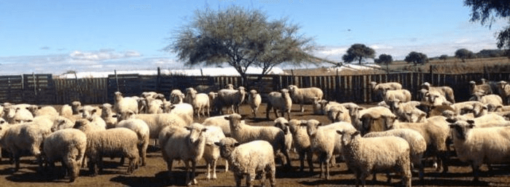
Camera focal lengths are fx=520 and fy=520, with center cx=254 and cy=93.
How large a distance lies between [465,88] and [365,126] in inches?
731

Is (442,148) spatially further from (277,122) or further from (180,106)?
(180,106)

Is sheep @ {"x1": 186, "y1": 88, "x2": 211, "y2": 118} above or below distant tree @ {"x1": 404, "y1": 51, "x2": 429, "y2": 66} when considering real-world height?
below

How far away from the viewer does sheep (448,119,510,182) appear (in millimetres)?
11445

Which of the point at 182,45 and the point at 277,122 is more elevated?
the point at 182,45

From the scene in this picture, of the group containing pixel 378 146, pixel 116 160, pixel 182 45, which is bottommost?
pixel 116 160

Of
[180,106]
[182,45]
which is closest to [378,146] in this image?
[180,106]

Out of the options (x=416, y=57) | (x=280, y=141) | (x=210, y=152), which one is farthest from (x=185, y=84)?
(x=416, y=57)

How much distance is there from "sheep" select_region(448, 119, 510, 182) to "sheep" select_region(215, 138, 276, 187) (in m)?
4.28

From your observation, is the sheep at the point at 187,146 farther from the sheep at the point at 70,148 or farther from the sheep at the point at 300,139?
the sheep at the point at 300,139

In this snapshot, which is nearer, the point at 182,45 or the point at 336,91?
the point at 336,91

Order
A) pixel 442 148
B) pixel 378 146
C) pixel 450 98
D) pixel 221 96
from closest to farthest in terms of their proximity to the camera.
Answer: pixel 378 146 → pixel 442 148 → pixel 450 98 → pixel 221 96

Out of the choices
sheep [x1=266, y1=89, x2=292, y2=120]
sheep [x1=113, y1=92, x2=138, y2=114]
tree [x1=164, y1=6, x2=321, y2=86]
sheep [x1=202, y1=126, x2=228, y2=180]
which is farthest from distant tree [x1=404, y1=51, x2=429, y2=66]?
sheep [x1=202, y1=126, x2=228, y2=180]

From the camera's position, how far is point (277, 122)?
45.4ft

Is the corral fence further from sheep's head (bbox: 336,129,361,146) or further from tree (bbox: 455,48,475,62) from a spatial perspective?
tree (bbox: 455,48,475,62)
